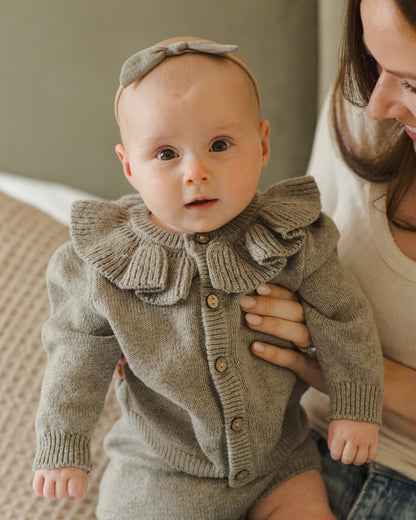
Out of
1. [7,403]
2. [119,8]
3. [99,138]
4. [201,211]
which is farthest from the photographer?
[99,138]

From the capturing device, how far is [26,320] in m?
1.22

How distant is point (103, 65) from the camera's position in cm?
158

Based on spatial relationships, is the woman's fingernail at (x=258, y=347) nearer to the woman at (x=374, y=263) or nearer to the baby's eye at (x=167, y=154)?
the woman at (x=374, y=263)

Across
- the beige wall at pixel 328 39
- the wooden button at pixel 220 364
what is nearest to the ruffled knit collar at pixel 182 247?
the wooden button at pixel 220 364

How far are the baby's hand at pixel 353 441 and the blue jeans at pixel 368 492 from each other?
0.16m

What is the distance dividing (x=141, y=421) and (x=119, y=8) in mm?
1097

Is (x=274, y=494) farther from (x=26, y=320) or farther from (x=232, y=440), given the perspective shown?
(x=26, y=320)

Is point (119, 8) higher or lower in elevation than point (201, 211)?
higher

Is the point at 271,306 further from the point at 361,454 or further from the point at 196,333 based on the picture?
the point at 361,454

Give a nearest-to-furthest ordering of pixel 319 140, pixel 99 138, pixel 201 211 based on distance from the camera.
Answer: pixel 201 211 → pixel 319 140 → pixel 99 138

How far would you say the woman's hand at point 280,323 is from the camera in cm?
92

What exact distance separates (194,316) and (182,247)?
11 centimetres

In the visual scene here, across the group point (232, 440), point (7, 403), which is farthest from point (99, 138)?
point (232, 440)

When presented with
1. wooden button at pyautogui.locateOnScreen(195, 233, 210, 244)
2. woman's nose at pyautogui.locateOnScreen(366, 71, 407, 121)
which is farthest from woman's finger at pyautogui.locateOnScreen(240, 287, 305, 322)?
woman's nose at pyautogui.locateOnScreen(366, 71, 407, 121)
